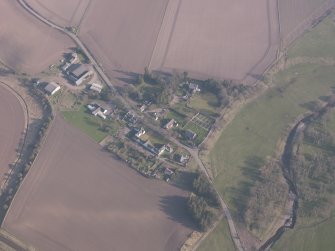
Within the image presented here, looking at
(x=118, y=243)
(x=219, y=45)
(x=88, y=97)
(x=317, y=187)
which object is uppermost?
(x=219, y=45)

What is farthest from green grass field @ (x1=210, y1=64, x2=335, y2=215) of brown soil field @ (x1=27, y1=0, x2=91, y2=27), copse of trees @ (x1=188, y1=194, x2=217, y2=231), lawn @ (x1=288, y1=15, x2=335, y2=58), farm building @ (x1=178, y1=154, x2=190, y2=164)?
brown soil field @ (x1=27, y1=0, x2=91, y2=27)

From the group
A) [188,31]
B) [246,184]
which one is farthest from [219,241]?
[188,31]

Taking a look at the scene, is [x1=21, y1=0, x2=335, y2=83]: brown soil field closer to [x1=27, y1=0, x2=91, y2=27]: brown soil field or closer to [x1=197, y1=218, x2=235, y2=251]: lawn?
[x1=27, y1=0, x2=91, y2=27]: brown soil field

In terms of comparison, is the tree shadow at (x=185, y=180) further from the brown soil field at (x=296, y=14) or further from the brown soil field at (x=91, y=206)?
the brown soil field at (x=296, y=14)

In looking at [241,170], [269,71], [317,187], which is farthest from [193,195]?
[269,71]

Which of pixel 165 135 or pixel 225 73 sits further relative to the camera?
pixel 225 73

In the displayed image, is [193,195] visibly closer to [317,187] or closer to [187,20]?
[317,187]
